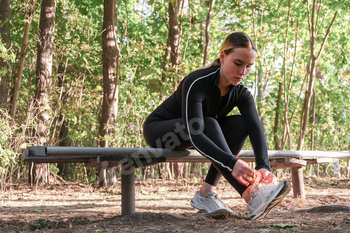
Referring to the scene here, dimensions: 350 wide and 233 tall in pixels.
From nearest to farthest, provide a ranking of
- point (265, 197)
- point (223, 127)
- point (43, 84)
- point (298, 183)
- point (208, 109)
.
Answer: point (265, 197)
point (208, 109)
point (223, 127)
point (298, 183)
point (43, 84)

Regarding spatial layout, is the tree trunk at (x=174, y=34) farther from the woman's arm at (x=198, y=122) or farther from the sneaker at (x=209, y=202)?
the woman's arm at (x=198, y=122)

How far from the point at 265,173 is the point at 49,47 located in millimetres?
5147

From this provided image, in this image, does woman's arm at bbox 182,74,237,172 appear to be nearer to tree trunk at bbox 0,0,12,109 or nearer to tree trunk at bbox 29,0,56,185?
tree trunk at bbox 29,0,56,185

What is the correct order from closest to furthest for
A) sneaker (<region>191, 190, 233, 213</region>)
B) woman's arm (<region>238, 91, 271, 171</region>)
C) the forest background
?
woman's arm (<region>238, 91, 271, 171</region>)
sneaker (<region>191, 190, 233, 213</region>)
the forest background

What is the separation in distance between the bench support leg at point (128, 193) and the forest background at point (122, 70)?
1929 millimetres

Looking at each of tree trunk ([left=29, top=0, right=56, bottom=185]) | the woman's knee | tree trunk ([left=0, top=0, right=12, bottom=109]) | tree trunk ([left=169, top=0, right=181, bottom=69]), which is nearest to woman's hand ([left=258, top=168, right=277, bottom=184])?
the woman's knee

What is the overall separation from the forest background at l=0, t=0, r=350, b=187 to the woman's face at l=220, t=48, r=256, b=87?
278 centimetres

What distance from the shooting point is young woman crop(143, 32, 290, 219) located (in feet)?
7.67

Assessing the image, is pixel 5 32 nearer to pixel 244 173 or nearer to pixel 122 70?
pixel 122 70

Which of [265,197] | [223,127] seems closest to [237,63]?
[223,127]

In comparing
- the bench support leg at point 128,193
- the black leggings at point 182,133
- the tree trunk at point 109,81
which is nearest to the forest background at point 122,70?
the tree trunk at point 109,81

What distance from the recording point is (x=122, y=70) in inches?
246

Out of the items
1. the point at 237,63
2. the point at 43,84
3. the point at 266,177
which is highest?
the point at 43,84

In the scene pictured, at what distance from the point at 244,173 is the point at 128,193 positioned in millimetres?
1071
